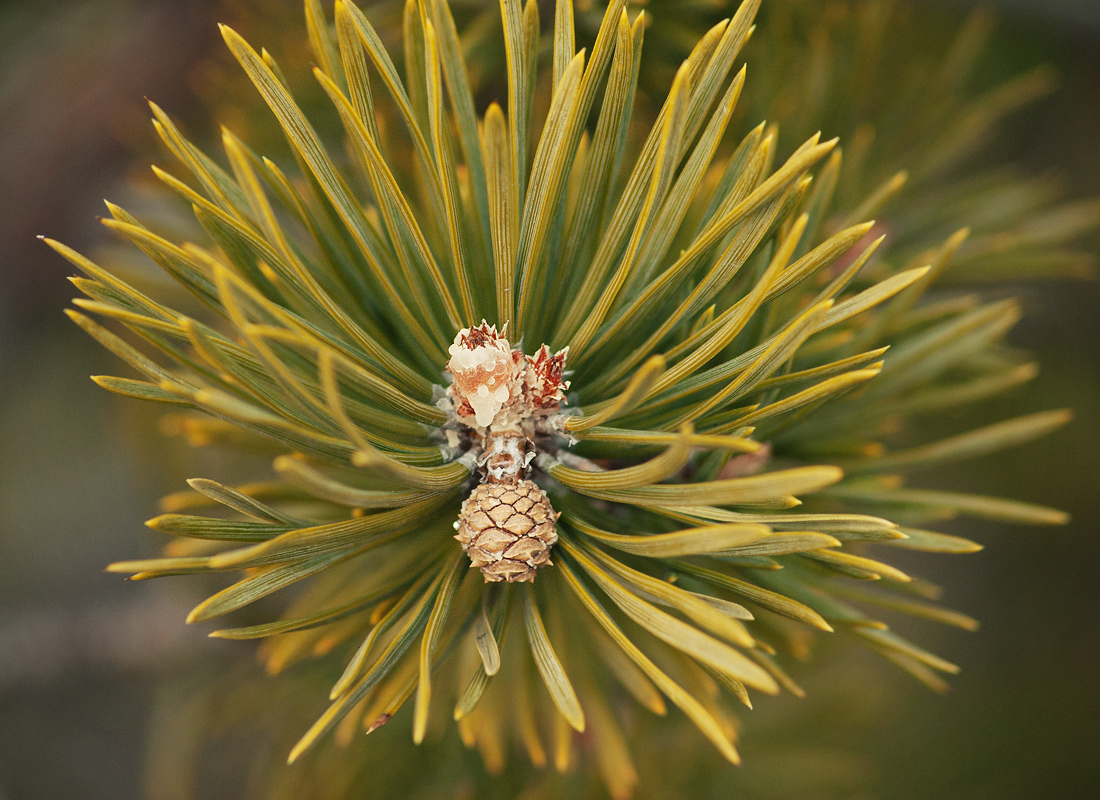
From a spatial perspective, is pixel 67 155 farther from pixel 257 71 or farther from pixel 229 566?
pixel 229 566

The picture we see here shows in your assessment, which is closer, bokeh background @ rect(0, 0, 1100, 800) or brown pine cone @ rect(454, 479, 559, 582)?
brown pine cone @ rect(454, 479, 559, 582)

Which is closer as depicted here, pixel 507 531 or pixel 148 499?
pixel 507 531

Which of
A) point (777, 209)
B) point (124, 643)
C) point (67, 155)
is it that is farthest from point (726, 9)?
point (67, 155)

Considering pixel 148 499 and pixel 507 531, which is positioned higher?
pixel 148 499

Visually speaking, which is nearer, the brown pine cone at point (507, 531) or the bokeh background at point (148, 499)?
the brown pine cone at point (507, 531)
